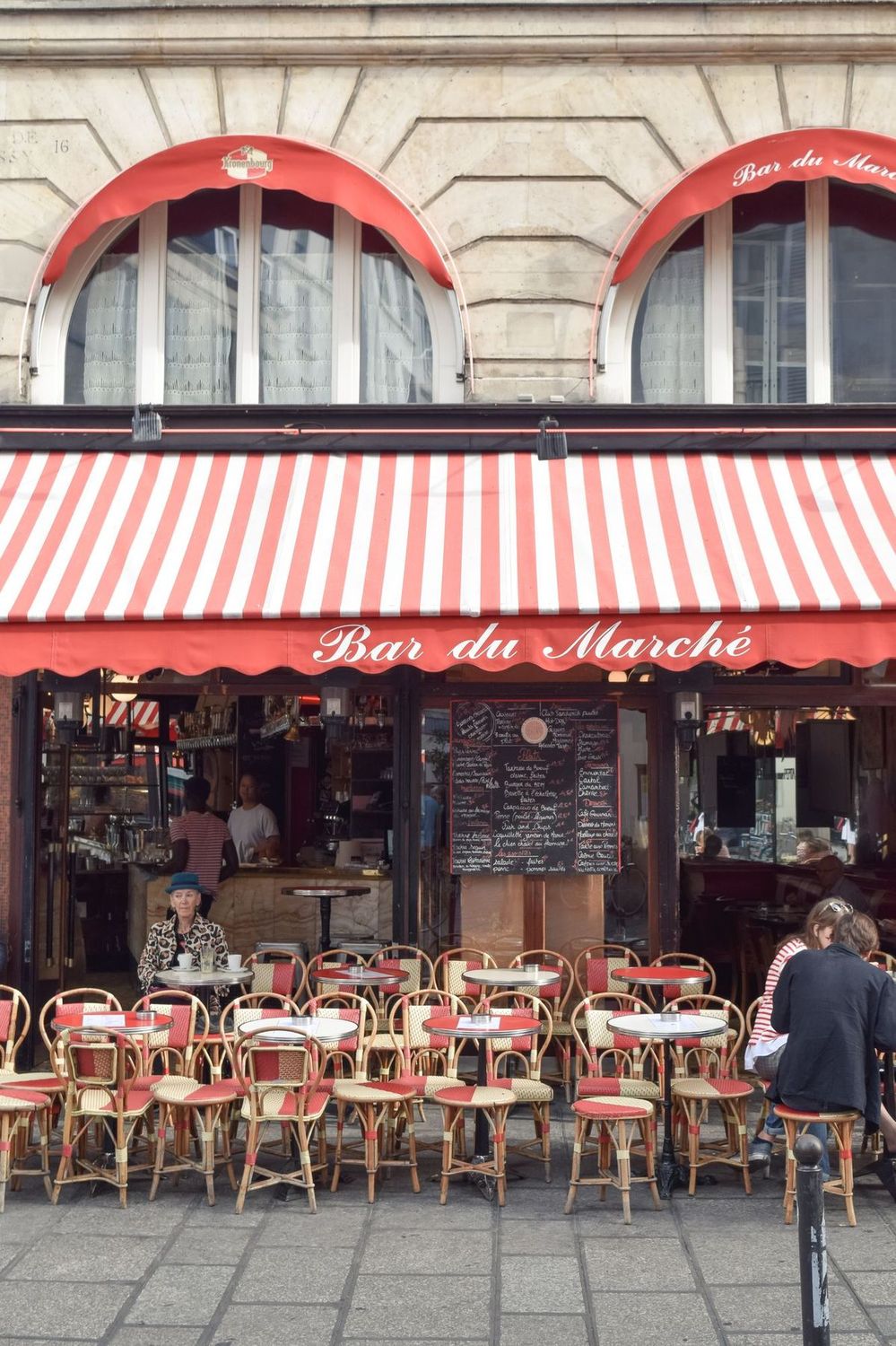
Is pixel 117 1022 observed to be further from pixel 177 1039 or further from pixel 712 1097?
pixel 712 1097

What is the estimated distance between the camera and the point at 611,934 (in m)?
10.6

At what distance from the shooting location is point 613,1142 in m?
7.70

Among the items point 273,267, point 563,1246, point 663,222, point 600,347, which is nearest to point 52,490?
point 273,267

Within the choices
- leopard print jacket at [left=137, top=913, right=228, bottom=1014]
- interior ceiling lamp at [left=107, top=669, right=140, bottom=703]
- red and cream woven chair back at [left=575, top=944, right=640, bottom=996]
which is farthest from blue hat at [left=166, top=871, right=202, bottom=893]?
red and cream woven chair back at [left=575, top=944, right=640, bottom=996]

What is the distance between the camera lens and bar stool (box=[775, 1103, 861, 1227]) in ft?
23.2

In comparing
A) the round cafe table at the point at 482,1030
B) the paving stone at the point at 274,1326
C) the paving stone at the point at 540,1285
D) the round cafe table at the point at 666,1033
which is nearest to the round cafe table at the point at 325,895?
the round cafe table at the point at 482,1030

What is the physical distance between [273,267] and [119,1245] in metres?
7.02

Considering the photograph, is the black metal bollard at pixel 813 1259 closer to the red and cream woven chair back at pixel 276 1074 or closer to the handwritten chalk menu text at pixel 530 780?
the red and cream woven chair back at pixel 276 1074

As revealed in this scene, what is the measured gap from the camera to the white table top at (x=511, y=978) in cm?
921

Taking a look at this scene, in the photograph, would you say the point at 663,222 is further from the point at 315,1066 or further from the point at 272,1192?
the point at 272,1192

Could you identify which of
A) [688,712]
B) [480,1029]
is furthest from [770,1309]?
[688,712]

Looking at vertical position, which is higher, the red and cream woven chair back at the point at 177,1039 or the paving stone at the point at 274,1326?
the red and cream woven chair back at the point at 177,1039

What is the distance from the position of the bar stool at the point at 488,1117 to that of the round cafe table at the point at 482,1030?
129 millimetres

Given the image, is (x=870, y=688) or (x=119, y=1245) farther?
(x=870, y=688)
